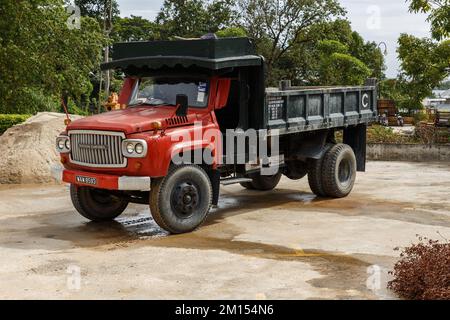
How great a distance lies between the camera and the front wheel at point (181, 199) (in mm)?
8891

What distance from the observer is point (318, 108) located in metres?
11.8

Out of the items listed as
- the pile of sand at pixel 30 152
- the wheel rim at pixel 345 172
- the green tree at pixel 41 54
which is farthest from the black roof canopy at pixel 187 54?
the green tree at pixel 41 54

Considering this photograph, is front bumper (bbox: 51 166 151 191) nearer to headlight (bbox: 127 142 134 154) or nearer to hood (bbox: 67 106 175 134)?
headlight (bbox: 127 142 134 154)

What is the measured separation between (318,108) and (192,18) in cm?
3107

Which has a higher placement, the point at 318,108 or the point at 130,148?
the point at 318,108

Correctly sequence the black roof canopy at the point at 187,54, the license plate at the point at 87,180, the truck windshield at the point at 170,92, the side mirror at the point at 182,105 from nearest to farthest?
the license plate at the point at 87,180, the side mirror at the point at 182,105, the black roof canopy at the point at 187,54, the truck windshield at the point at 170,92

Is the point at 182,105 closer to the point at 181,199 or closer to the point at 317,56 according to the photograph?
the point at 181,199

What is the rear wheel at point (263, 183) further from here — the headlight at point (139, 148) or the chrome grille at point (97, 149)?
the headlight at point (139, 148)

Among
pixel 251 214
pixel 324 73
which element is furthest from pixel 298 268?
pixel 324 73

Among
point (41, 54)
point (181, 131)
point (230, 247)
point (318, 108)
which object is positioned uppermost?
point (41, 54)

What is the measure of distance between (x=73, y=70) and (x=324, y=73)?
1697cm

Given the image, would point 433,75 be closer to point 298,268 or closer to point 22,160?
point 22,160

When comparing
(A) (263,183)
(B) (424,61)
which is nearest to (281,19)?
(B) (424,61)
